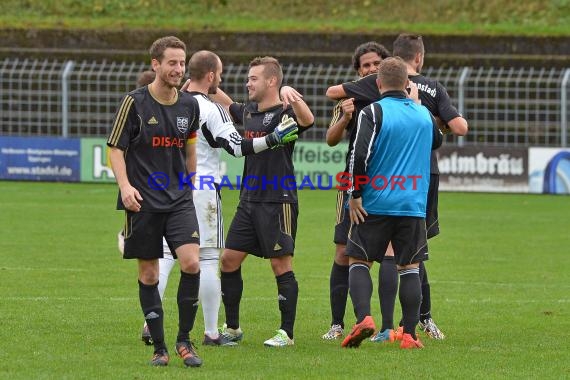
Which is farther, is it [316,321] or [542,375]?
[316,321]

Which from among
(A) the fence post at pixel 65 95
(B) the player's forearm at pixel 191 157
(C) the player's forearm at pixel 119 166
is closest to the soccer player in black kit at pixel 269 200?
(B) the player's forearm at pixel 191 157

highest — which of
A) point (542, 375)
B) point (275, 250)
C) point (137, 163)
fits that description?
point (137, 163)

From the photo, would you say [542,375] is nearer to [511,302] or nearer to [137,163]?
[137,163]

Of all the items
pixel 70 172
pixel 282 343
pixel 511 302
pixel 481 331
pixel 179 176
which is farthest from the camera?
pixel 70 172

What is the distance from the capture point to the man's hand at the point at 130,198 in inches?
317

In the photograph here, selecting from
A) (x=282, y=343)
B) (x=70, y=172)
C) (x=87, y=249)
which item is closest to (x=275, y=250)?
(x=282, y=343)

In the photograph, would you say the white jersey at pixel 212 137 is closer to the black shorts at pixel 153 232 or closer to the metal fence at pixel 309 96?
the black shorts at pixel 153 232

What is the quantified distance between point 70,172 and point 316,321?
55.9 ft

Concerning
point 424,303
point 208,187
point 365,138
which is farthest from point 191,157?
point 424,303

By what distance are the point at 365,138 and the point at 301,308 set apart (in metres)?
2.79

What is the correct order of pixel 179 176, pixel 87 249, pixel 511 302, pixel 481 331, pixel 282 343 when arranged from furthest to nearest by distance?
1. pixel 87 249
2. pixel 511 302
3. pixel 481 331
4. pixel 282 343
5. pixel 179 176

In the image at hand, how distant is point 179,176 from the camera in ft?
27.6

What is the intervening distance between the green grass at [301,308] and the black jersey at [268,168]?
3.50 ft

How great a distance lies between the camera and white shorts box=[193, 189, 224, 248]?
930cm
